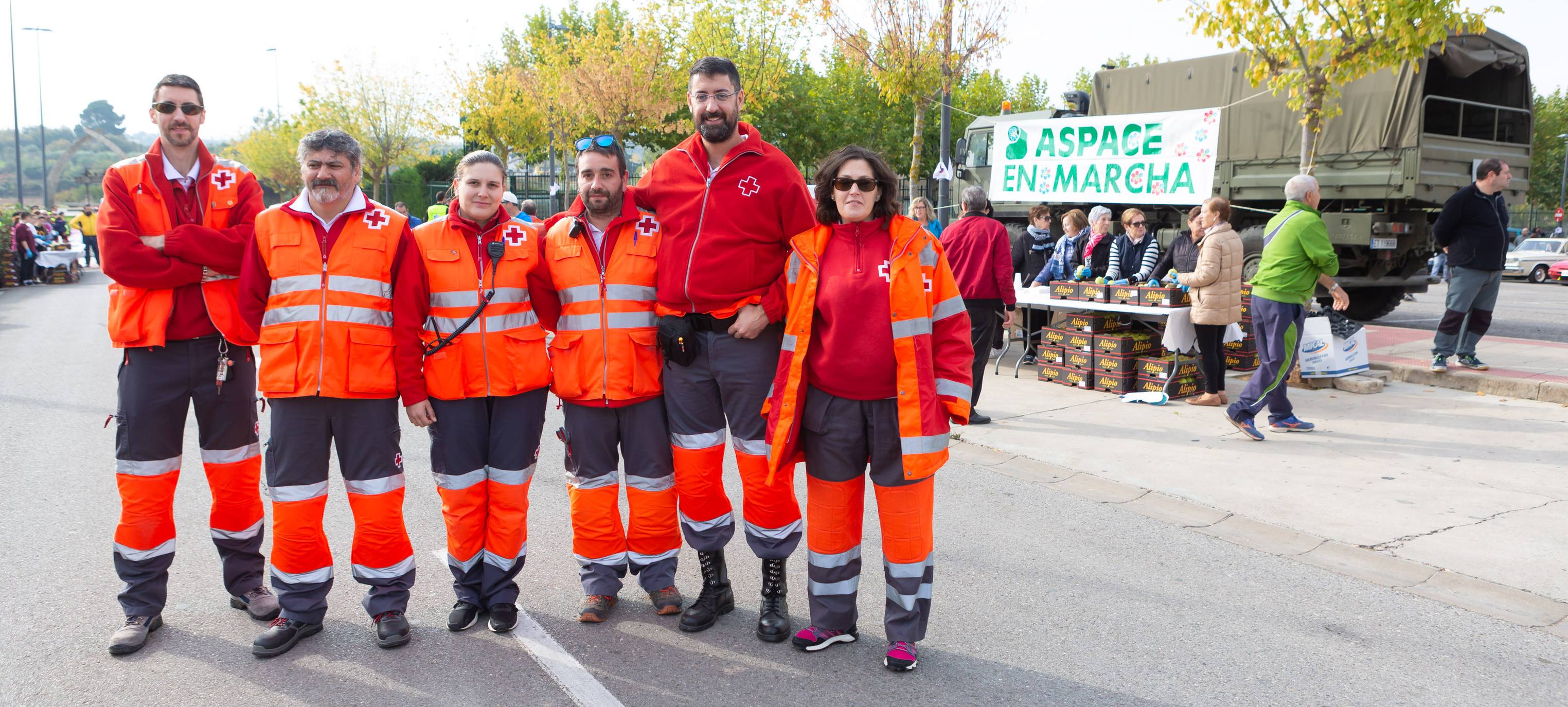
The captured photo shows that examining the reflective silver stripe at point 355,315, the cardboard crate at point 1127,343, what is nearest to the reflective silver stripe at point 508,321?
the reflective silver stripe at point 355,315

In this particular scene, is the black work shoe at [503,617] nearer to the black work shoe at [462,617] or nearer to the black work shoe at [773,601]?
the black work shoe at [462,617]

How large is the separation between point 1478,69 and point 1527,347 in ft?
11.6

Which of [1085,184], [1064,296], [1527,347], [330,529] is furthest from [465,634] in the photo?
[1527,347]

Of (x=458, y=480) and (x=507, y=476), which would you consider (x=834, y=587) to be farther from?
(x=458, y=480)

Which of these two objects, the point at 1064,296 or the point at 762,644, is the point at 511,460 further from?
the point at 1064,296

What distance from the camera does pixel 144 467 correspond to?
12.0 ft

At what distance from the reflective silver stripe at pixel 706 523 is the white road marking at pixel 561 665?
2.16 feet

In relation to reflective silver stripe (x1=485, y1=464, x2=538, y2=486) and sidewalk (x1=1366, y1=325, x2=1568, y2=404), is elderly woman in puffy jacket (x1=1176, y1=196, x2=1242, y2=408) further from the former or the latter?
reflective silver stripe (x1=485, y1=464, x2=538, y2=486)

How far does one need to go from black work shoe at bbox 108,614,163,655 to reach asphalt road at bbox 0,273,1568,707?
1.8 inches

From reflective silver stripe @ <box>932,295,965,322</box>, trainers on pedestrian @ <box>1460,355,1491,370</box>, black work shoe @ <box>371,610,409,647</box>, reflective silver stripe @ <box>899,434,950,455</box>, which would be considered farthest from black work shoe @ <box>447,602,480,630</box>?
trainers on pedestrian @ <box>1460,355,1491,370</box>

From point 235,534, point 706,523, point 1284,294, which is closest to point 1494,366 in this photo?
point 1284,294

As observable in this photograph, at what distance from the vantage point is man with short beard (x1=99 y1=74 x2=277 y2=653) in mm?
3557

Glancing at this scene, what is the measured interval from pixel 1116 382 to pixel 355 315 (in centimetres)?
689

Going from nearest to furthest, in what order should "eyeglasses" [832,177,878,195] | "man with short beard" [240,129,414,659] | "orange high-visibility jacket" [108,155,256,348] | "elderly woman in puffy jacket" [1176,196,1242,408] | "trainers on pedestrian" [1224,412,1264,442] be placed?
"eyeglasses" [832,177,878,195], "man with short beard" [240,129,414,659], "orange high-visibility jacket" [108,155,256,348], "trainers on pedestrian" [1224,412,1264,442], "elderly woman in puffy jacket" [1176,196,1242,408]
